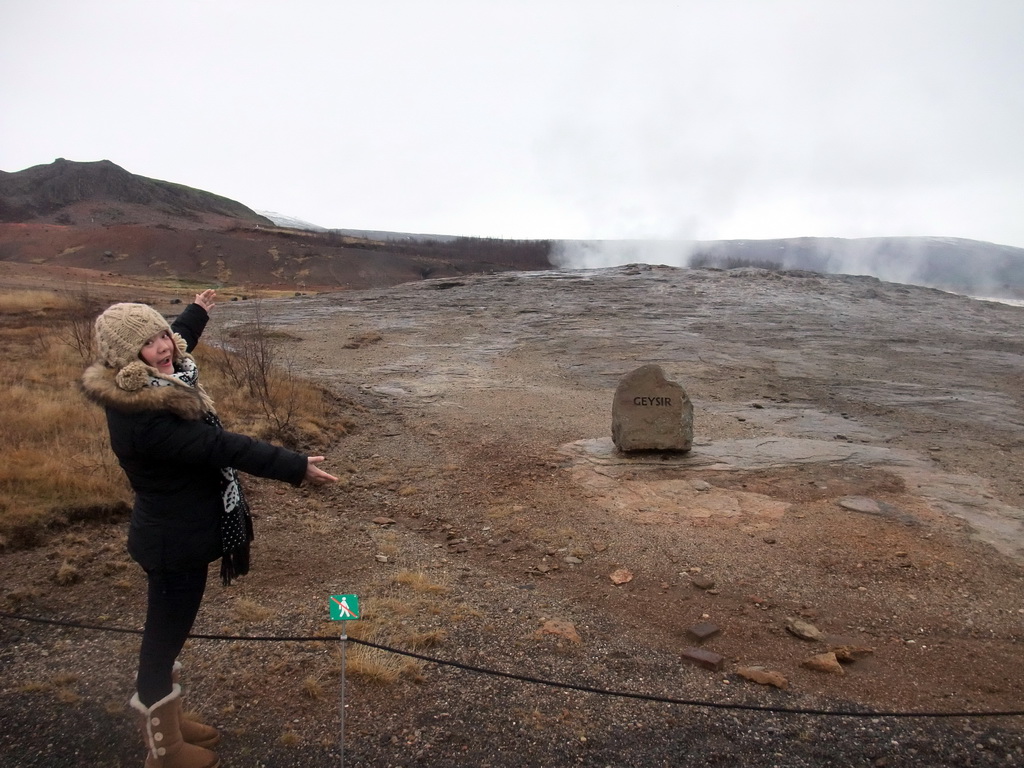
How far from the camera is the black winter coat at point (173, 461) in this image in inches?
87.7

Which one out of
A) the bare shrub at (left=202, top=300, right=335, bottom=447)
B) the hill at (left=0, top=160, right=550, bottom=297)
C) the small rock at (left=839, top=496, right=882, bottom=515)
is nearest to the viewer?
the small rock at (left=839, top=496, right=882, bottom=515)

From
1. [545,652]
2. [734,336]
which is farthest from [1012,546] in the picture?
[734,336]

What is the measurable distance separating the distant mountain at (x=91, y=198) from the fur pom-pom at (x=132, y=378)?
66283mm

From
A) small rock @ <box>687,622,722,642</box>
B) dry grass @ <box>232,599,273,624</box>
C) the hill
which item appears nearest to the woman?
dry grass @ <box>232,599,273,624</box>

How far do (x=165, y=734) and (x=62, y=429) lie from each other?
4996 mm

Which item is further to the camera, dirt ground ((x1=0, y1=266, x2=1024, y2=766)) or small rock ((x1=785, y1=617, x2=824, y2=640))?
small rock ((x1=785, y1=617, x2=824, y2=640))

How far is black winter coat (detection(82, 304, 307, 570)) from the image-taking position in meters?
2.23

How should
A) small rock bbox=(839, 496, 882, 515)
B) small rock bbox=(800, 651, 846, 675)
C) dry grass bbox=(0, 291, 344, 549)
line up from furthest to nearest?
small rock bbox=(839, 496, 882, 515)
dry grass bbox=(0, 291, 344, 549)
small rock bbox=(800, 651, 846, 675)

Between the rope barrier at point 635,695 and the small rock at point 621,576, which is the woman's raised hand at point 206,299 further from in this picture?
the small rock at point 621,576

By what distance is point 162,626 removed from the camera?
7.80ft

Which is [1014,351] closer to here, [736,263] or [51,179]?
[736,263]

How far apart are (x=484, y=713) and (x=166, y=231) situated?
47.9m

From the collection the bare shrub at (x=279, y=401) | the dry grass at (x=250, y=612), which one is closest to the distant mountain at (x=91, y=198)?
the bare shrub at (x=279, y=401)

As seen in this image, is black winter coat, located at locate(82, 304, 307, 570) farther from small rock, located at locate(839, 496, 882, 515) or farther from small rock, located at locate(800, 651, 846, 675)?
small rock, located at locate(839, 496, 882, 515)
